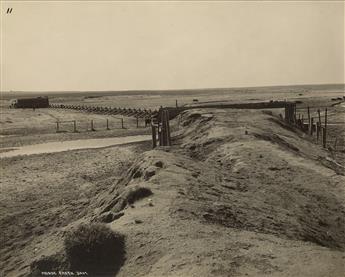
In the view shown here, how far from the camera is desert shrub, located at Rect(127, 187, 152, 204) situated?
34.7 ft

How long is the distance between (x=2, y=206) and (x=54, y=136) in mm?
20167

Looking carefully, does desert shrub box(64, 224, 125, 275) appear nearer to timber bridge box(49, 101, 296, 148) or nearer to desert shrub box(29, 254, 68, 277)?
desert shrub box(29, 254, 68, 277)

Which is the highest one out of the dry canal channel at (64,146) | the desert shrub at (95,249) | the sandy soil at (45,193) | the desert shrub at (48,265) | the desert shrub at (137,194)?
the desert shrub at (137,194)

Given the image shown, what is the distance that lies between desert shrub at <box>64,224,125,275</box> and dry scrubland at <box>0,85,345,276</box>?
119 mm

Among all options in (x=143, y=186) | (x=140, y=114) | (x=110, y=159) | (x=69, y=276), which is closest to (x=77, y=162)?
(x=110, y=159)

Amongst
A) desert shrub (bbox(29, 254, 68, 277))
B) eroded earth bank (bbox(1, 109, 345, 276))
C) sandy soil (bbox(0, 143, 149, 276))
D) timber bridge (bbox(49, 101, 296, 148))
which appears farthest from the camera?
timber bridge (bbox(49, 101, 296, 148))

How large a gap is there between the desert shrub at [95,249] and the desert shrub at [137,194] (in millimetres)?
2310

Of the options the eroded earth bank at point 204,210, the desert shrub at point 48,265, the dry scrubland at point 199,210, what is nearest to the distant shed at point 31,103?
the dry scrubland at point 199,210

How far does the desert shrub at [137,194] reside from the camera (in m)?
10.6

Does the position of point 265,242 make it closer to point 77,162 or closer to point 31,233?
point 31,233

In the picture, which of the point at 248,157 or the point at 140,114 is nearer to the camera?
the point at 248,157

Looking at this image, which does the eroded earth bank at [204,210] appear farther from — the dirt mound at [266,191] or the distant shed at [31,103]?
the distant shed at [31,103]

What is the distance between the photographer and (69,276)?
8.05 m

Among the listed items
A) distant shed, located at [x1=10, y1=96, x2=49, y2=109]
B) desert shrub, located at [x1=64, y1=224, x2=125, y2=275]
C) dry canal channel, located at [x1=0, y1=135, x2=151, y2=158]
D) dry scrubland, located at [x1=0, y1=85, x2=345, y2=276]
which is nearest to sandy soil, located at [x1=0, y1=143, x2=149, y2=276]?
dry scrubland, located at [x1=0, y1=85, x2=345, y2=276]
